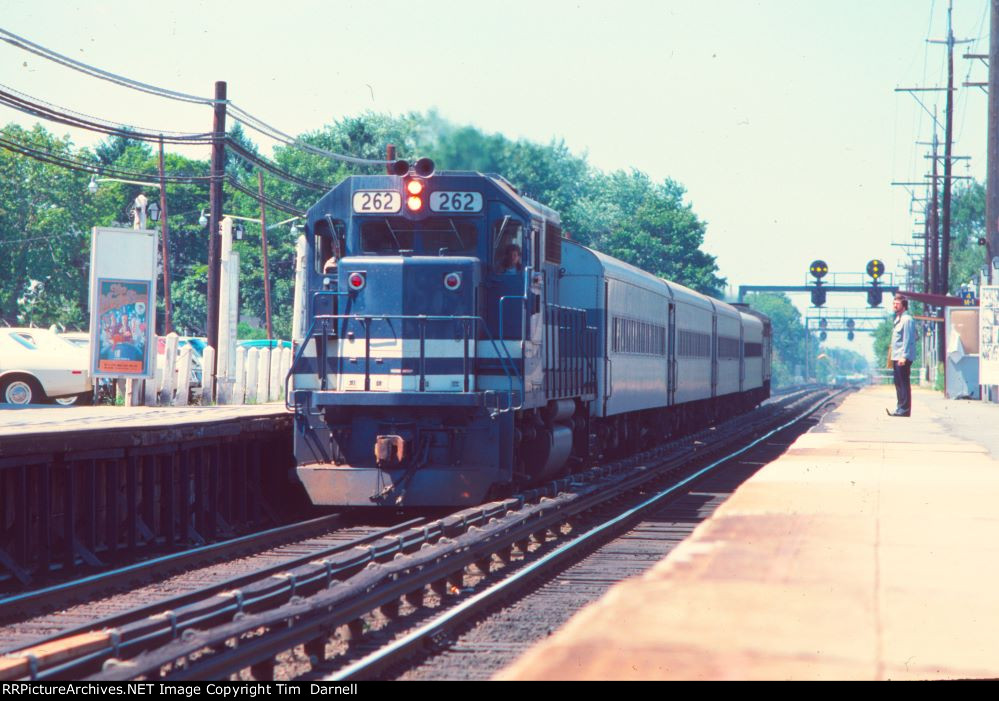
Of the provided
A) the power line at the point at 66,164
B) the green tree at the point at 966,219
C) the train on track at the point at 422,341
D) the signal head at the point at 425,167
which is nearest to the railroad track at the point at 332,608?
the train on track at the point at 422,341

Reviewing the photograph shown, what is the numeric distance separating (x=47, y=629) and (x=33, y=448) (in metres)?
2.93

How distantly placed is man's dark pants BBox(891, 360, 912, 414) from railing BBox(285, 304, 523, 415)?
47.0 ft

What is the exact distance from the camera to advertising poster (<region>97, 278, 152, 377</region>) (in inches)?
967

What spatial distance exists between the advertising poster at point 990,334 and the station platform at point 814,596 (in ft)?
63.1

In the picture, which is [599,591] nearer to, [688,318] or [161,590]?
[161,590]

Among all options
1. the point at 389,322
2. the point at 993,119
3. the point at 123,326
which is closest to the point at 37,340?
the point at 123,326

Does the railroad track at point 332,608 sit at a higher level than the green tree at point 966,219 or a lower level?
lower

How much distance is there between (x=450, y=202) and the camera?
1445 centimetres

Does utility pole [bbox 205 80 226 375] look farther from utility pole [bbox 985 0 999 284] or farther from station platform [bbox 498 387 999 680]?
utility pole [bbox 985 0 999 284]

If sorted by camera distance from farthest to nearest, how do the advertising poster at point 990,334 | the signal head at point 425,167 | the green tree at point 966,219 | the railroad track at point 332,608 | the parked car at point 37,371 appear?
the green tree at point 966,219
the advertising poster at point 990,334
the parked car at point 37,371
the signal head at point 425,167
the railroad track at point 332,608

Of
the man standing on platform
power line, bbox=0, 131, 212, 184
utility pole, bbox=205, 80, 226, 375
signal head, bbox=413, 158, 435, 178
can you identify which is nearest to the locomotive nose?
signal head, bbox=413, 158, 435, 178

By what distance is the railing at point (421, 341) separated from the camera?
542 inches

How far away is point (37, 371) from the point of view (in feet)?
92.6

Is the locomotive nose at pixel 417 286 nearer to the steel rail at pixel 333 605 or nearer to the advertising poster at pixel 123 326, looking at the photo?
the steel rail at pixel 333 605
